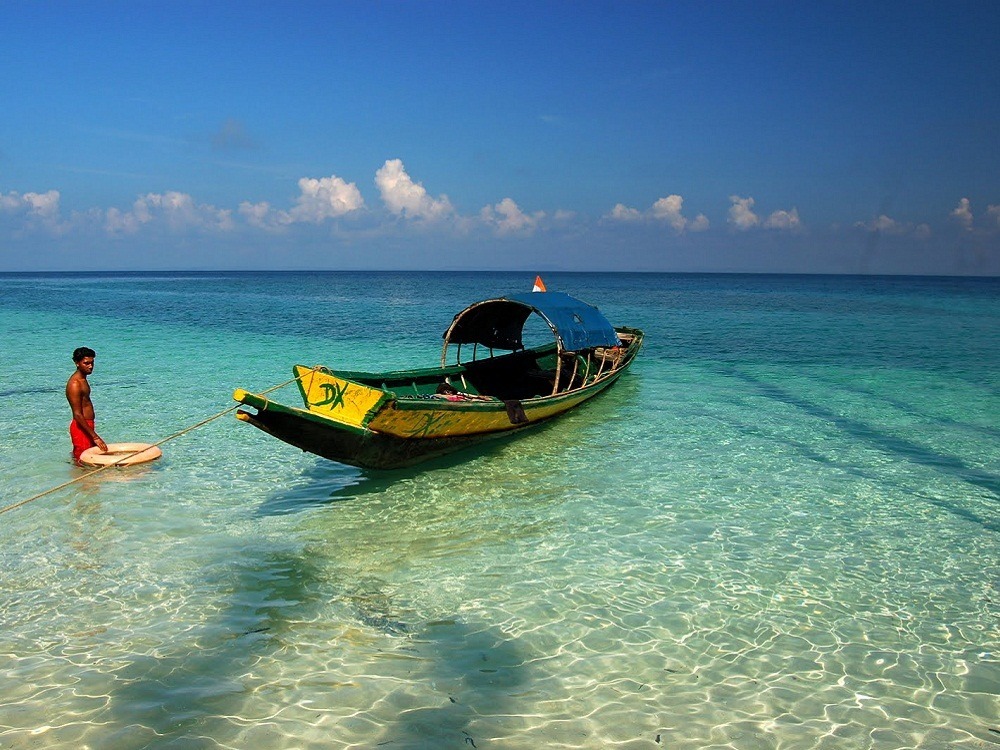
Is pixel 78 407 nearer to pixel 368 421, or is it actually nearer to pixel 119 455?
pixel 119 455

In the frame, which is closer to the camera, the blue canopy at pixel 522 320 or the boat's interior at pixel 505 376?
the boat's interior at pixel 505 376

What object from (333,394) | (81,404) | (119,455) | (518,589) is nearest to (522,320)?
(333,394)

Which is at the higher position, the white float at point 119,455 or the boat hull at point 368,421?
the boat hull at point 368,421

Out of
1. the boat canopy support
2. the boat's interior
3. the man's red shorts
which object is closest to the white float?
the man's red shorts

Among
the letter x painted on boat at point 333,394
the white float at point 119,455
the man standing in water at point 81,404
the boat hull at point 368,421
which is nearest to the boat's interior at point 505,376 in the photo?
the boat hull at point 368,421

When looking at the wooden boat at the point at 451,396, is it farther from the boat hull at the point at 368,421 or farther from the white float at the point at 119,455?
the white float at the point at 119,455

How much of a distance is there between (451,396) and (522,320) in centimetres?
447

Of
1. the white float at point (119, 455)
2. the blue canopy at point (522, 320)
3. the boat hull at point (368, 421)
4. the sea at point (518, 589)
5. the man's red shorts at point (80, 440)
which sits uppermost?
the blue canopy at point (522, 320)

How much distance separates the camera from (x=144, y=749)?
4.31 metres

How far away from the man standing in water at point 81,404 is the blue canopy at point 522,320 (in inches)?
238

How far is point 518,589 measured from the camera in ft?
21.4

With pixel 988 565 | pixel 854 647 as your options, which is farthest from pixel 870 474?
pixel 854 647

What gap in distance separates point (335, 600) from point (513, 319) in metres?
10.2

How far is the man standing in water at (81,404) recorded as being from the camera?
897 cm
